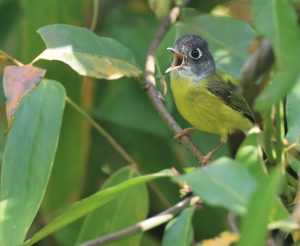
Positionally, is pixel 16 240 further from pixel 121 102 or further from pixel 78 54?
pixel 121 102

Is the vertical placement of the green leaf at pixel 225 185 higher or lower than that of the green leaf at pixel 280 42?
lower

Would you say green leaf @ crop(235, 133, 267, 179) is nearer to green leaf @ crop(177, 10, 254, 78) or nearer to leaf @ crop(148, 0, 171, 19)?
green leaf @ crop(177, 10, 254, 78)

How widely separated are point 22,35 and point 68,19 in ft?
0.85

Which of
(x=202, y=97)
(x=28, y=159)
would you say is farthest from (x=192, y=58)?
(x=28, y=159)

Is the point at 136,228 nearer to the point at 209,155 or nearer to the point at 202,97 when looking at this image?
the point at 209,155

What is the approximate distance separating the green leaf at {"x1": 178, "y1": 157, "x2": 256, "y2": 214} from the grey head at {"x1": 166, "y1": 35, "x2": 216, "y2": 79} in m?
1.70

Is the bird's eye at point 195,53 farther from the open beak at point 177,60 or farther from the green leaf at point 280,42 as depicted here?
the green leaf at point 280,42

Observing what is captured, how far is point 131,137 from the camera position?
4199 mm

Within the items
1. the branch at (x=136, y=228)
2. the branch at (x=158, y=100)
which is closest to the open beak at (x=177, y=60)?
the branch at (x=158, y=100)

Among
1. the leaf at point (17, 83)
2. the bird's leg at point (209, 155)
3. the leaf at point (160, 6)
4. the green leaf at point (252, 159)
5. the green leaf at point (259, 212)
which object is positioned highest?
the leaf at point (17, 83)

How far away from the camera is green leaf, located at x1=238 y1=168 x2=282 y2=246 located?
161cm

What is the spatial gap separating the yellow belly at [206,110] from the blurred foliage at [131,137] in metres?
0.07

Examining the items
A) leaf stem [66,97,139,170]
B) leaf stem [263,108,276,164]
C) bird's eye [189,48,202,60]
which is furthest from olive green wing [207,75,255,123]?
leaf stem [263,108,276,164]

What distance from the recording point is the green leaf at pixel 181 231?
2184mm
